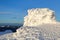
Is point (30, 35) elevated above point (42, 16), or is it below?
below

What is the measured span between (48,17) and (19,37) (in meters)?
10.1

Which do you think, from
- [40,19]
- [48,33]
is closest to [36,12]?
[40,19]

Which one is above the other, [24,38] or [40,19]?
[40,19]

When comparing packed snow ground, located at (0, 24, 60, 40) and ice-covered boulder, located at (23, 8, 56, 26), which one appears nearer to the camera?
packed snow ground, located at (0, 24, 60, 40)

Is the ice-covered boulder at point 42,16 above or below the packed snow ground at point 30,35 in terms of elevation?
above

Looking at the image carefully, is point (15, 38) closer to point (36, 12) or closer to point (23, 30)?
point (23, 30)

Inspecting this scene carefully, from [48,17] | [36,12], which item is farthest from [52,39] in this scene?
[36,12]

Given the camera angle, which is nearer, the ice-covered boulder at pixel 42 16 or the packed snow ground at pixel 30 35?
the packed snow ground at pixel 30 35

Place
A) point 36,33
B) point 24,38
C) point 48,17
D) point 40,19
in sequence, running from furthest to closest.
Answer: point 40,19 → point 48,17 → point 36,33 → point 24,38

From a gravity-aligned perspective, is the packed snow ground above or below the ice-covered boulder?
below

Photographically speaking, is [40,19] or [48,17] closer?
[48,17]

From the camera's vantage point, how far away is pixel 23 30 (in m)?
10.2

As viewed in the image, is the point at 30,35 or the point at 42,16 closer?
the point at 30,35

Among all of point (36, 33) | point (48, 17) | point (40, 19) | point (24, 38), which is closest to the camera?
point (24, 38)
